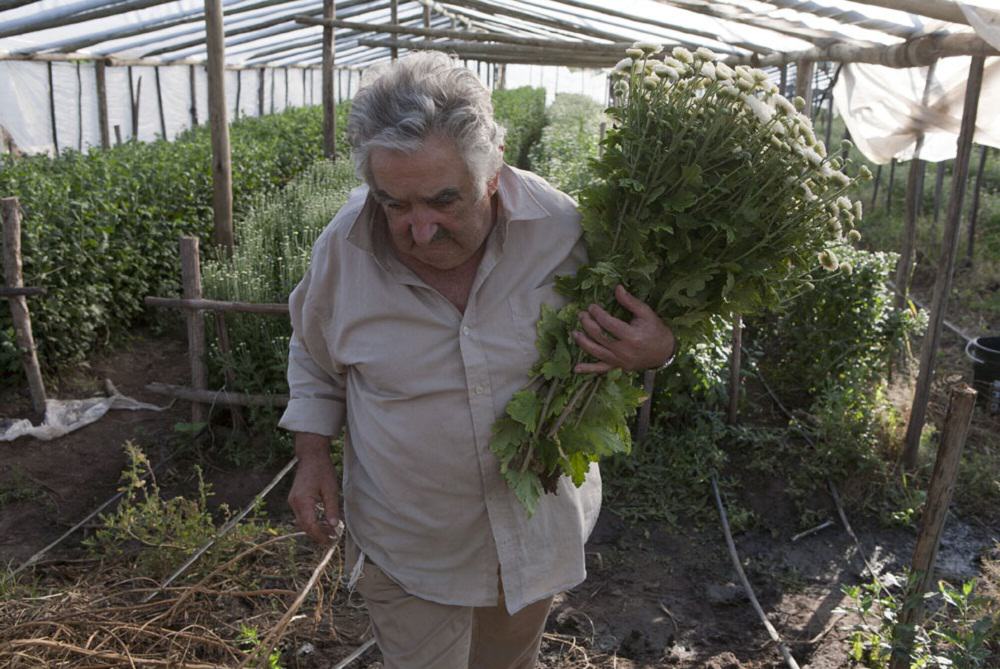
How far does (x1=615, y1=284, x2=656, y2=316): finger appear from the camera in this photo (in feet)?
5.79

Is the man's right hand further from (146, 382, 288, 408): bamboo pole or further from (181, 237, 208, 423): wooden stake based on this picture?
(181, 237, 208, 423): wooden stake

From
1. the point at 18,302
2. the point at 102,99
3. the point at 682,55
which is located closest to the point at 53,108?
the point at 102,99

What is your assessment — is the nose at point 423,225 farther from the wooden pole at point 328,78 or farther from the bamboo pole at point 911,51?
the wooden pole at point 328,78

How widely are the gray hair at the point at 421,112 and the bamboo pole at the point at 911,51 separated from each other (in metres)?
2.61

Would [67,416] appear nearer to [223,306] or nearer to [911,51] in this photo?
[223,306]

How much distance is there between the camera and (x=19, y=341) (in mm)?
4785

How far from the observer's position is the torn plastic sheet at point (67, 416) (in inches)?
186

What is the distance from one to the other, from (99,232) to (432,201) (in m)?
4.68

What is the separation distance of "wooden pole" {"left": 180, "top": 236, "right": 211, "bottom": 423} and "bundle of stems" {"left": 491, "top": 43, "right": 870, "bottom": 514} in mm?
3176

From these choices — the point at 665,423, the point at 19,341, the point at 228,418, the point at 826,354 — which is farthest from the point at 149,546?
the point at 826,354

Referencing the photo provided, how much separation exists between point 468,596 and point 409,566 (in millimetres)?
146

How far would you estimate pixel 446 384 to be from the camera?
1775 millimetres

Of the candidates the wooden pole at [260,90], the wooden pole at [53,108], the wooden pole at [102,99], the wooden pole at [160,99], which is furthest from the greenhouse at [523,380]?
the wooden pole at [260,90]

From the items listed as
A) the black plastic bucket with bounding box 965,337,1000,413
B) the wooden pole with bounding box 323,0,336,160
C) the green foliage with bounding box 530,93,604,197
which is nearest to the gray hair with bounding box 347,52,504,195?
the green foliage with bounding box 530,93,604,197
